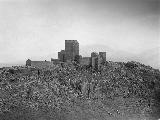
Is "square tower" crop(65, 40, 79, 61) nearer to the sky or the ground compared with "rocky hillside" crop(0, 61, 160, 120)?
nearer to the sky

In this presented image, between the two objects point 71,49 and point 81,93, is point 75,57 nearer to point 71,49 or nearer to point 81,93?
point 71,49

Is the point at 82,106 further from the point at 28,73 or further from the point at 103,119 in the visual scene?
the point at 28,73

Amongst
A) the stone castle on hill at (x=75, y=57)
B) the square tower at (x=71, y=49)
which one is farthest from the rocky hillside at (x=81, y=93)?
the square tower at (x=71, y=49)

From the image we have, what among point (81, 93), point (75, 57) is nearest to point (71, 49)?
point (75, 57)

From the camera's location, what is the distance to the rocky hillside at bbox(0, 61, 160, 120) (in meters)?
48.1

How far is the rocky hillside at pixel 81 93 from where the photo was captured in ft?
158

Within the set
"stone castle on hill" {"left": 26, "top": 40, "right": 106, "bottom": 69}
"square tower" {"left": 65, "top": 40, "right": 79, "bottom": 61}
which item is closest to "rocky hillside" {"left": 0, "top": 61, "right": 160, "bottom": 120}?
"stone castle on hill" {"left": 26, "top": 40, "right": 106, "bottom": 69}

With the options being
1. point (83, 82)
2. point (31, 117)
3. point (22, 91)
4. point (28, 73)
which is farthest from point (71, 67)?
point (31, 117)

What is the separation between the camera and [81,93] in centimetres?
5478

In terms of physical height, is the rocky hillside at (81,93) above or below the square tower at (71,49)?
below

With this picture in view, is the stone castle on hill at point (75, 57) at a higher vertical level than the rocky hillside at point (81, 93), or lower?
higher

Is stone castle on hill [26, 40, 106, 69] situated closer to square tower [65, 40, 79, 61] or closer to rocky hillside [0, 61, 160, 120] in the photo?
square tower [65, 40, 79, 61]

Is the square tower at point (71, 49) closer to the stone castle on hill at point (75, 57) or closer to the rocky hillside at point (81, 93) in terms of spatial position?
the stone castle on hill at point (75, 57)

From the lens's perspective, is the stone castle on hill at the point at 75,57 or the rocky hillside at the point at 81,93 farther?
the stone castle on hill at the point at 75,57
